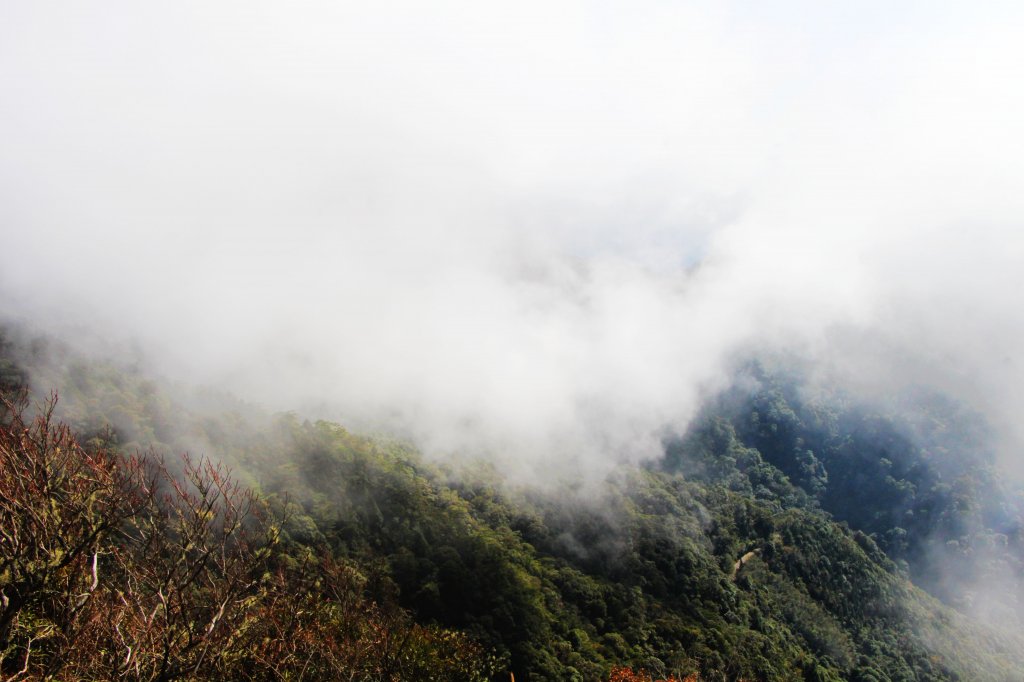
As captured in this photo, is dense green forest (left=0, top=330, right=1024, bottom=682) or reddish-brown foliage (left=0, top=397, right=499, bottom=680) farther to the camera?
dense green forest (left=0, top=330, right=1024, bottom=682)

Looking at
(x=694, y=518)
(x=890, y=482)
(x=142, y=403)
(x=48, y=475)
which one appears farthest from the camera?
(x=890, y=482)

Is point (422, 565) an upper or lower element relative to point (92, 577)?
lower

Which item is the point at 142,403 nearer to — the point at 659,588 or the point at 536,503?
the point at 536,503

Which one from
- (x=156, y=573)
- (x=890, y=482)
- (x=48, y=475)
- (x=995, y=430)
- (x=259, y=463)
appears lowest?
(x=259, y=463)

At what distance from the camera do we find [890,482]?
17750 cm

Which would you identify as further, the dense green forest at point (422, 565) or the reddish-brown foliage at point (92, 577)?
the dense green forest at point (422, 565)

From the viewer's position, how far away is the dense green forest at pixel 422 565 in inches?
601

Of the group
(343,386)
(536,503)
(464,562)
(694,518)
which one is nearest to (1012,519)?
(694,518)

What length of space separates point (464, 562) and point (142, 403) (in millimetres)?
46978

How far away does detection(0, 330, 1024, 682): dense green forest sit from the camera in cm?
1527

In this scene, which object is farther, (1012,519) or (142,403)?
(1012,519)

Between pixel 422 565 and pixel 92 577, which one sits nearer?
pixel 92 577

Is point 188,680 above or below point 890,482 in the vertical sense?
below

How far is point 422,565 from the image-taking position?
243 ft
